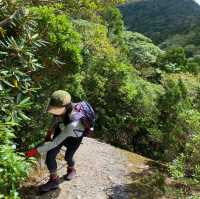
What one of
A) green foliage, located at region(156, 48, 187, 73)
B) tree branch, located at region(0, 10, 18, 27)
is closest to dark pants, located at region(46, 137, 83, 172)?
tree branch, located at region(0, 10, 18, 27)

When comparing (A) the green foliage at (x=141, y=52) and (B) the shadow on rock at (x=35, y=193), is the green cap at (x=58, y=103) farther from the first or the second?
(A) the green foliage at (x=141, y=52)

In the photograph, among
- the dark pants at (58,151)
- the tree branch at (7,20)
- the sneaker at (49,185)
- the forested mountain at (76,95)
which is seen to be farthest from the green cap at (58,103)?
the tree branch at (7,20)

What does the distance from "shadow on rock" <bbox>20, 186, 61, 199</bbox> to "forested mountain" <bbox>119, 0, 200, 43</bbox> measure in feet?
229

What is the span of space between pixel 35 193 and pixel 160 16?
285 ft

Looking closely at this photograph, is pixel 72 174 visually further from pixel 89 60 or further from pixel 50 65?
pixel 89 60

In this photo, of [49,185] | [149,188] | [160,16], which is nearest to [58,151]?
[49,185]

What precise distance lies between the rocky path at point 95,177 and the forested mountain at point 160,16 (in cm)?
6747

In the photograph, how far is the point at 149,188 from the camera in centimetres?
753

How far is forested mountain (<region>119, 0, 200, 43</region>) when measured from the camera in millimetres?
80625

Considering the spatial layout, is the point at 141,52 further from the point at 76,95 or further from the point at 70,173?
the point at 70,173

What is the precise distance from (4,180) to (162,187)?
3.40 m

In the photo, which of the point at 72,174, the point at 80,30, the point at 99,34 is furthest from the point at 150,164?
the point at 99,34

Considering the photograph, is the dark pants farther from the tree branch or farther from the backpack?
the tree branch

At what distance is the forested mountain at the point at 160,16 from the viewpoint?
80.6 meters
